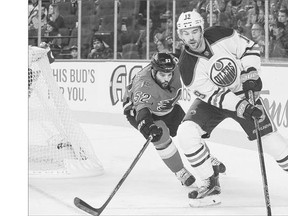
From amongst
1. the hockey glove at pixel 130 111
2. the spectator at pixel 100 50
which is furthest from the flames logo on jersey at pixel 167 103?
the spectator at pixel 100 50

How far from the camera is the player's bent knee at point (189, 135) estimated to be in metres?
3.18

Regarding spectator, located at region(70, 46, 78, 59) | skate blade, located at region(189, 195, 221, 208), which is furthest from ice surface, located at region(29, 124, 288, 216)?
spectator, located at region(70, 46, 78, 59)

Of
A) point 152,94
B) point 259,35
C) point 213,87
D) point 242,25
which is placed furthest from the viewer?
point 259,35

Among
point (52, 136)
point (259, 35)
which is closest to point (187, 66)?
point (259, 35)

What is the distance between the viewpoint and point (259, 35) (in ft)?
12.1

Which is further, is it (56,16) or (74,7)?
(74,7)

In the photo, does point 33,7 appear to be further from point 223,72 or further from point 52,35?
point 223,72

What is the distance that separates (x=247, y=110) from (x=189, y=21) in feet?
1.27

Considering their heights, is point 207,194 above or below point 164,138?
below

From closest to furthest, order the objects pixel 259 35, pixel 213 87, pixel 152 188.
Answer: pixel 213 87 → pixel 152 188 → pixel 259 35

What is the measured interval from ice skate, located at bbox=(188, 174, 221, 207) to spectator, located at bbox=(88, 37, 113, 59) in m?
0.70

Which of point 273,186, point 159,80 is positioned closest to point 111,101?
point 159,80

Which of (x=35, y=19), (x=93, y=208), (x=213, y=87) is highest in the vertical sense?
(x=35, y=19)

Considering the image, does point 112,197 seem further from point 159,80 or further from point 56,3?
point 56,3
